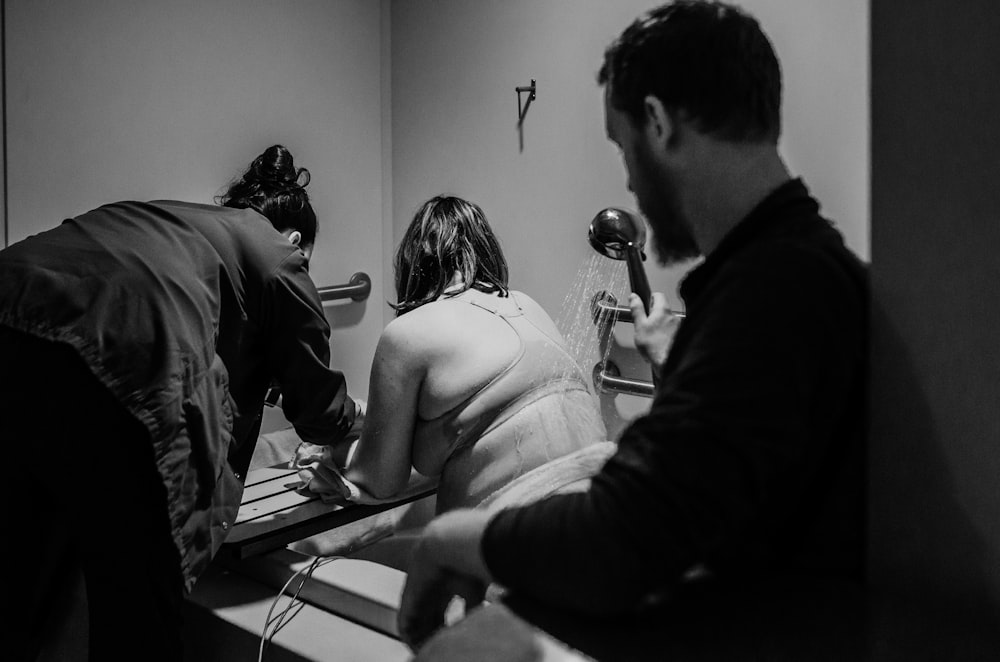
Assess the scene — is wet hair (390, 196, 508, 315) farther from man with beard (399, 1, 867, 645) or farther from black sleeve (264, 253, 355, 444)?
man with beard (399, 1, 867, 645)

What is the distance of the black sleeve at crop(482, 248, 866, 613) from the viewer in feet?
1.28

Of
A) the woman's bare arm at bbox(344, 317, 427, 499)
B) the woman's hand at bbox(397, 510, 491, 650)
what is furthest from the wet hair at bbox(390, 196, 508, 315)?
the woman's hand at bbox(397, 510, 491, 650)

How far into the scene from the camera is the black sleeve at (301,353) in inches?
51.5

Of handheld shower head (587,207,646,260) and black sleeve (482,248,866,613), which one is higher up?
handheld shower head (587,207,646,260)

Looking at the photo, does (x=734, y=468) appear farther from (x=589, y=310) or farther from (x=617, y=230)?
(x=589, y=310)

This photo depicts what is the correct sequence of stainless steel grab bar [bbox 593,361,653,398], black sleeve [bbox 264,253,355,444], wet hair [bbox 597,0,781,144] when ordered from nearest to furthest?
wet hair [bbox 597,0,781,144] → black sleeve [bbox 264,253,355,444] → stainless steel grab bar [bbox 593,361,653,398]

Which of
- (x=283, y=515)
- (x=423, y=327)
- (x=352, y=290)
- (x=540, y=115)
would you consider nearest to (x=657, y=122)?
(x=423, y=327)

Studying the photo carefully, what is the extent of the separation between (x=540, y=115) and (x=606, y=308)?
52 cm

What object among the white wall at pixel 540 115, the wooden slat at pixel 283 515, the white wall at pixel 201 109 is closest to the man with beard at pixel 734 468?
the wooden slat at pixel 283 515

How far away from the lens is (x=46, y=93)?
1.76 meters

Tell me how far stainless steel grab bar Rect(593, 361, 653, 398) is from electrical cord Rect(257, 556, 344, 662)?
2.89 feet

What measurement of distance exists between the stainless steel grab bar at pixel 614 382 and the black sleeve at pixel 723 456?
155 cm

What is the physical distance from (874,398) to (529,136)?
6.26 feet

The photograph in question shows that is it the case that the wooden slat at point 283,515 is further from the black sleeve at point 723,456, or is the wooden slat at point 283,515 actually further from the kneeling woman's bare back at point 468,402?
the black sleeve at point 723,456
